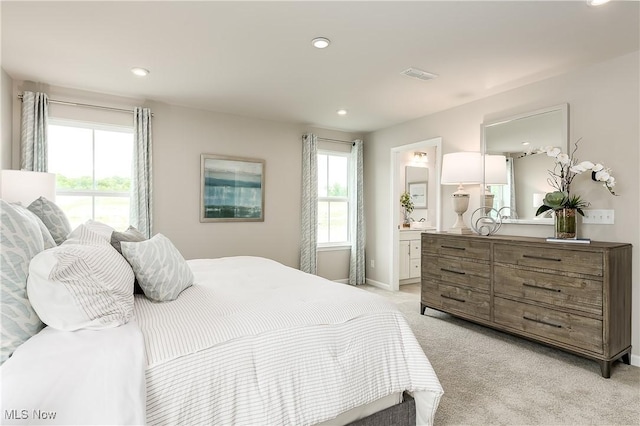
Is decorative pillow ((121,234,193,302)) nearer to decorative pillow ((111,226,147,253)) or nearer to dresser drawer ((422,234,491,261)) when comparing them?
decorative pillow ((111,226,147,253))

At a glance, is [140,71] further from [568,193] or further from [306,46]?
[568,193]

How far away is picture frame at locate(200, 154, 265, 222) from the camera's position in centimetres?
→ 447

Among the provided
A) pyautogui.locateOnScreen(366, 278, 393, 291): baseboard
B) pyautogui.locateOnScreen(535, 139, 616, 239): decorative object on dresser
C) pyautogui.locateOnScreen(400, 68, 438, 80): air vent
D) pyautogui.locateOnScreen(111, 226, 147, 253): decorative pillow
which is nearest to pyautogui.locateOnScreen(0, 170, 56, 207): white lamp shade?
pyautogui.locateOnScreen(111, 226, 147, 253): decorative pillow

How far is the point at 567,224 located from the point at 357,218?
309cm

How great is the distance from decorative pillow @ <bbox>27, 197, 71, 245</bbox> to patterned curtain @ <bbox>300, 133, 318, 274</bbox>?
3506mm

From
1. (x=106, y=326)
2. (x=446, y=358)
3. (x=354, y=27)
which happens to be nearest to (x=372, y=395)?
(x=106, y=326)

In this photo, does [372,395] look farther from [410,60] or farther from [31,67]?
[31,67]

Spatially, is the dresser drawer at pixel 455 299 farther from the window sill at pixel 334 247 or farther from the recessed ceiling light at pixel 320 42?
the recessed ceiling light at pixel 320 42

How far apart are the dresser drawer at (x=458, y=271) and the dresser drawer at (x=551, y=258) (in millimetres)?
200

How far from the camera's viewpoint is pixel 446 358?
111 inches

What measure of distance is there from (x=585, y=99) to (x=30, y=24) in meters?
4.43

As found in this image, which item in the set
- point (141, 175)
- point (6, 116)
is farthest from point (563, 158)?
point (6, 116)

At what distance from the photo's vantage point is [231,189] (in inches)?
184

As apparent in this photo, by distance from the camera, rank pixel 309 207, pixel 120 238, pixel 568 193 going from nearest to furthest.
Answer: pixel 120 238, pixel 568 193, pixel 309 207
